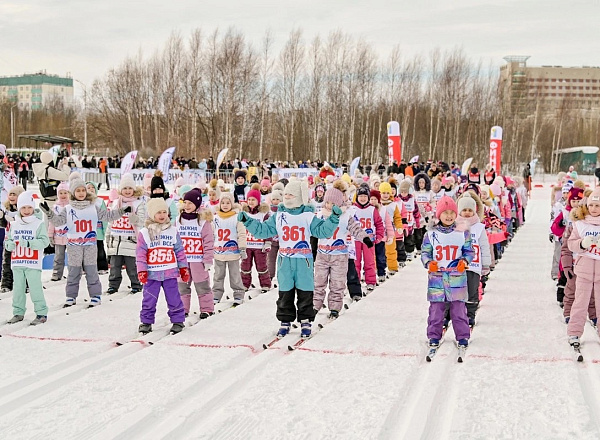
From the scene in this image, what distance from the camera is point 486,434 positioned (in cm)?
489

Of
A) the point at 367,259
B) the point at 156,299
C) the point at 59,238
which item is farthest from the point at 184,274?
the point at 59,238

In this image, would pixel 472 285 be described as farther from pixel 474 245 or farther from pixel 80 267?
pixel 80 267

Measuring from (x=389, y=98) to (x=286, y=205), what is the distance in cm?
5268

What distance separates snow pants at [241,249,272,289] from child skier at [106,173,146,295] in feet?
5.18

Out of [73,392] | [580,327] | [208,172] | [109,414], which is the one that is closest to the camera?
[109,414]

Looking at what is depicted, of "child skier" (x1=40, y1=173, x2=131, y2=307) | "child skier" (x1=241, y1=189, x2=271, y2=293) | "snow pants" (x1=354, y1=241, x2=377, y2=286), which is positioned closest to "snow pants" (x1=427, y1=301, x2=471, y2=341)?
"child skier" (x1=241, y1=189, x2=271, y2=293)

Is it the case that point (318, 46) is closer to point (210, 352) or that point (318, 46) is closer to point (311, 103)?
point (311, 103)

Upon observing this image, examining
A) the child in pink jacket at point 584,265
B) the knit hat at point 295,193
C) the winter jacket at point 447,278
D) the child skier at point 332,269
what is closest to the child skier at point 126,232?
the child skier at point 332,269

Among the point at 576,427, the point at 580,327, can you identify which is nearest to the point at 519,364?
the point at 580,327

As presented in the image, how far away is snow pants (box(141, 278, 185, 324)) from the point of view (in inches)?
307

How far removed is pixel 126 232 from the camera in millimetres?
10586

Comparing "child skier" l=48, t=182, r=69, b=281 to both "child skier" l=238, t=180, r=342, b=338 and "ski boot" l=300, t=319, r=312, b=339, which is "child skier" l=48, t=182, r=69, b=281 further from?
"ski boot" l=300, t=319, r=312, b=339

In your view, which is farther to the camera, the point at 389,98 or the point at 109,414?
the point at 389,98

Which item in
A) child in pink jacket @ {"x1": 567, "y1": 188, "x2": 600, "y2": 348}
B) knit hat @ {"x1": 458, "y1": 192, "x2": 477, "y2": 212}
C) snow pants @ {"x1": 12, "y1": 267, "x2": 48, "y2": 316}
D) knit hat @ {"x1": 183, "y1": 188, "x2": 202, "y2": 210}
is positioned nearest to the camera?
child in pink jacket @ {"x1": 567, "y1": 188, "x2": 600, "y2": 348}
